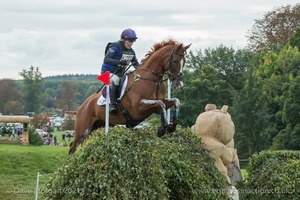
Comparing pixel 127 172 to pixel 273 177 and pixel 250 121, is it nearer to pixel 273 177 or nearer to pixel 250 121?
pixel 273 177

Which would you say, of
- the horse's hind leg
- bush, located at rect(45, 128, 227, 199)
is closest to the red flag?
bush, located at rect(45, 128, 227, 199)

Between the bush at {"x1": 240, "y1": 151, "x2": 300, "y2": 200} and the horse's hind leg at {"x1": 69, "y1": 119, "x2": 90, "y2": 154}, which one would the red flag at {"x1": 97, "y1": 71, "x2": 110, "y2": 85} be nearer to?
the horse's hind leg at {"x1": 69, "y1": 119, "x2": 90, "y2": 154}

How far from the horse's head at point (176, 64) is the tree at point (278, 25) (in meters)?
32.6

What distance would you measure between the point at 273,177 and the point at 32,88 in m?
64.8

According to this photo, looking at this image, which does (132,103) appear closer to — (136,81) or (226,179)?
(136,81)

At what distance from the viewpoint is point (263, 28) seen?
4544cm

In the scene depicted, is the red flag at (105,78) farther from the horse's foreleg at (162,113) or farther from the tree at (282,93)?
the tree at (282,93)

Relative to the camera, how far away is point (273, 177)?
475 inches

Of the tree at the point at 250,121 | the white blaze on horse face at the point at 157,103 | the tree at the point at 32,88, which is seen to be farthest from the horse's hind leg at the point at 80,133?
the tree at the point at 32,88

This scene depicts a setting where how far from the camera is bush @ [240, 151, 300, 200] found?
39.0 ft

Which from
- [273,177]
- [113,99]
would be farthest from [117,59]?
[273,177]

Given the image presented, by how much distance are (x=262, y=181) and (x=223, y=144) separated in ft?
3.66

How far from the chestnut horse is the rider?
0.68ft

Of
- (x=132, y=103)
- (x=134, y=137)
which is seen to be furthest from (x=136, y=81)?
(x=134, y=137)
